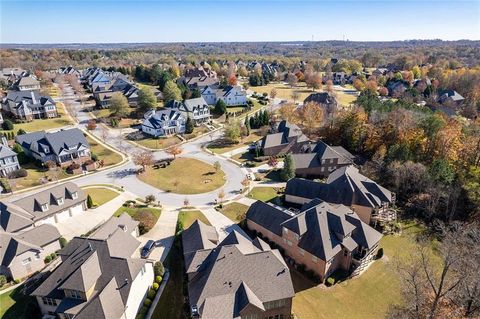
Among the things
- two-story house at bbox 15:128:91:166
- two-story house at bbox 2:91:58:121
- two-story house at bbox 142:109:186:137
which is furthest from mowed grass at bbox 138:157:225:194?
two-story house at bbox 2:91:58:121

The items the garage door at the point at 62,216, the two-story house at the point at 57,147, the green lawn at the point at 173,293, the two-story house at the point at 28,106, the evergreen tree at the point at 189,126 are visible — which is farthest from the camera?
the two-story house at the point at 28,106

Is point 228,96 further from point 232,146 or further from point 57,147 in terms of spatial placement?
point 57,147

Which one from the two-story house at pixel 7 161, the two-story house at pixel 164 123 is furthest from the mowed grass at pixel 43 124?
the two-story house at pixel 164 123

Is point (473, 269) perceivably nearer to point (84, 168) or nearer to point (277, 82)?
point (84, 168)

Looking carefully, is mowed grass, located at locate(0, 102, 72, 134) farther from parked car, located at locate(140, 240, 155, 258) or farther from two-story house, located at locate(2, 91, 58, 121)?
parked car, located at locate(140, 240, 155, 258)

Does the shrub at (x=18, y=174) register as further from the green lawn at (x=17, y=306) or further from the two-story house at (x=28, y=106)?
the two-story house at (x=28, y=106)

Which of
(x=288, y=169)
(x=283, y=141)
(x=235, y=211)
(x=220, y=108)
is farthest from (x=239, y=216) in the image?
(x=220, y=108)
